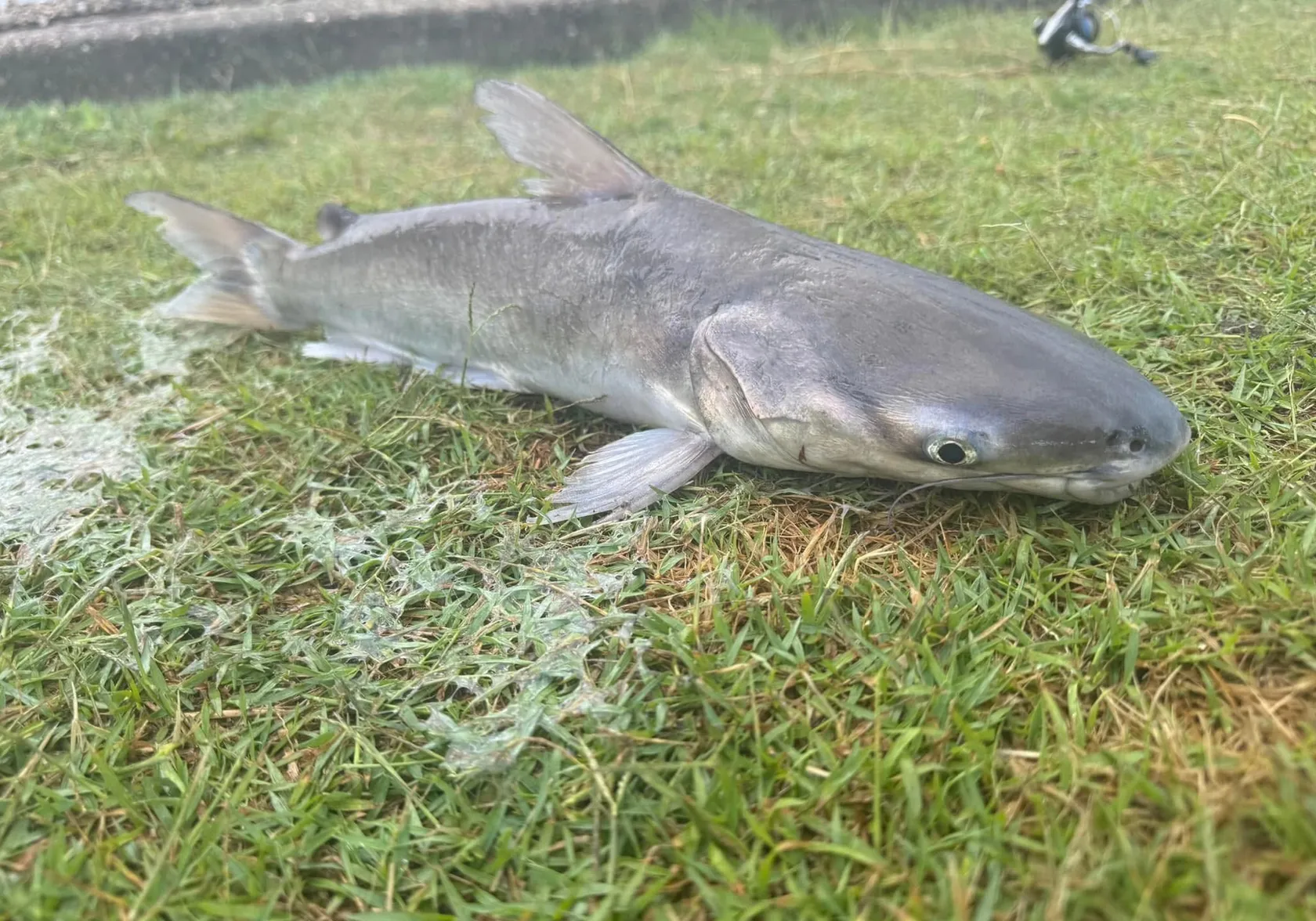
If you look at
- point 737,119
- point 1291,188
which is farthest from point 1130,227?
point 737,119

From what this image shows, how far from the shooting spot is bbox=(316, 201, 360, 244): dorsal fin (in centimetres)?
300

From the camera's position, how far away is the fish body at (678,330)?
1693 millimetres

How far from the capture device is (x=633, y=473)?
2100 mm

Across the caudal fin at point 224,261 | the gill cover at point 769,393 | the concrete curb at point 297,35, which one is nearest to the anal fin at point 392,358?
the caudal fin at point 224,261

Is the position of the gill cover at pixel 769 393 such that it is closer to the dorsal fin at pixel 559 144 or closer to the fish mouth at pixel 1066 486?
the fish mouth at pixel 1066 486

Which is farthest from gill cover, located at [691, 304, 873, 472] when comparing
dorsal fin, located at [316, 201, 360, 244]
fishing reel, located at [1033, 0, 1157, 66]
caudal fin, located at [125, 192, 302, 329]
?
fishing reel, located at [1033, 0, 1157, 66]

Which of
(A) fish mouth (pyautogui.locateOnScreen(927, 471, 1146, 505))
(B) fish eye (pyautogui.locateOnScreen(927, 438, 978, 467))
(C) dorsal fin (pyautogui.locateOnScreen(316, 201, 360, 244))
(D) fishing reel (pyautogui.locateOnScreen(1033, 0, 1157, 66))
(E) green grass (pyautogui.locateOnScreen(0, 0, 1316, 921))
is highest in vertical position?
(D) fishing reel (pyautogui.locateOnScreen(1033, 0, 1157, 66))

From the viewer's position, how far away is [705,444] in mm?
2131

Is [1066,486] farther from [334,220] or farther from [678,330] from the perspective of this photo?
[334,220]

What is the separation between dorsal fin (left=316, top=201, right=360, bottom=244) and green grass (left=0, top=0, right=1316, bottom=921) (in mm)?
503

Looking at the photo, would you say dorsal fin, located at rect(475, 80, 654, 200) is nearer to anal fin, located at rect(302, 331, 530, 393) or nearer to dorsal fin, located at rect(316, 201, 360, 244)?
anal fin, located at rect(302, 331, 530, 393)

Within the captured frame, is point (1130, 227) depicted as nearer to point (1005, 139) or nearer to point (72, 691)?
point (1005, 139)

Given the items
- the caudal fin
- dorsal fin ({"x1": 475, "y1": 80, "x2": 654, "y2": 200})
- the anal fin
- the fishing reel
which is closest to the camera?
dorsal fin ({"x1": 475, "y1": 80, "x2": 654, "y2": 200})

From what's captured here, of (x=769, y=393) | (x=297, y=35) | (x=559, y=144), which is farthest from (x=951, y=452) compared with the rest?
(x=297, y=35)
